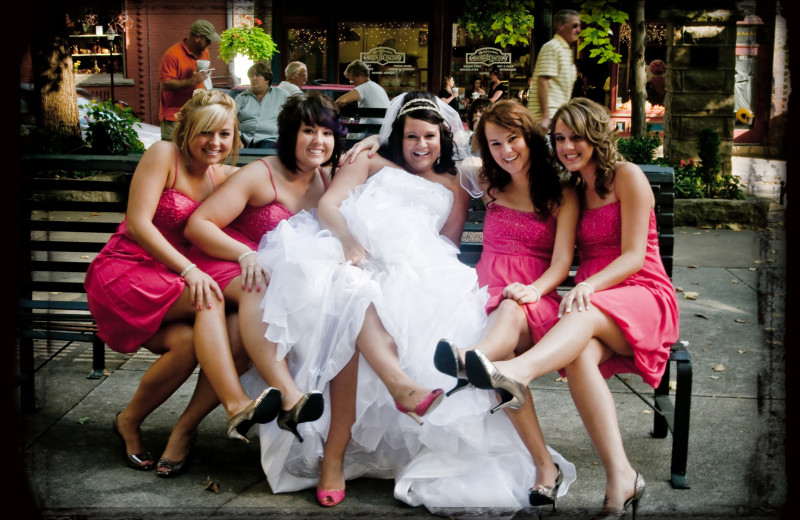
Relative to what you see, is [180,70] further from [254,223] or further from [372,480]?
[372,480]

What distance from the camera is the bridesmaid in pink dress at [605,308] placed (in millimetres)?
2857

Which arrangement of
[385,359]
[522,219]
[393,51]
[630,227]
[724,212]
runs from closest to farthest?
[385,359] < [630,227] < [522,219] < [724,212] < [393,51]

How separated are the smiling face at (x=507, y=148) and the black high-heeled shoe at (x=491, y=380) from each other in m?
1.06

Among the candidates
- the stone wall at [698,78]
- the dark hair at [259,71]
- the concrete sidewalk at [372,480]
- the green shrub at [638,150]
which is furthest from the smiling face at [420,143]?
the stone wall at [698,78]

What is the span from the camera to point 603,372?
321 cm

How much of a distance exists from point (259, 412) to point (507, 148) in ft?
5.13

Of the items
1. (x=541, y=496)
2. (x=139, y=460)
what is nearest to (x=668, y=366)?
(x=541, y=496)

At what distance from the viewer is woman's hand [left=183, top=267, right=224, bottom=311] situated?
3.14m

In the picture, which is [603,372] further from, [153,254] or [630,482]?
[153,254]

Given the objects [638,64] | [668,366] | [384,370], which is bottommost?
[668,366]

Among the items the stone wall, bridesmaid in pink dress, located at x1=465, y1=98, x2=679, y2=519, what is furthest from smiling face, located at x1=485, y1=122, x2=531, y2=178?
the stone wall

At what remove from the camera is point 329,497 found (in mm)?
3002

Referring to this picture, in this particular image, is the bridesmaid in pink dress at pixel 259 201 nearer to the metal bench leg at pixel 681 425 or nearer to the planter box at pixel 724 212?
the metal bench leg at pixel 681 425

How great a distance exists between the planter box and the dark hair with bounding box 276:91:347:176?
234 inches
